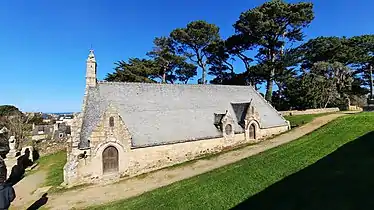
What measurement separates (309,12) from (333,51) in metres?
A: 9.78

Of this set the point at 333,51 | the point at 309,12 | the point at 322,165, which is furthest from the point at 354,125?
the point at 333,51

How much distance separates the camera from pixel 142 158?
2072 cm

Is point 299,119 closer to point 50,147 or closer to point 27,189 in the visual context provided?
point 27,189

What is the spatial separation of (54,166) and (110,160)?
35.6 ft

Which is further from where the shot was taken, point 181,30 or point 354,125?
point 181,30

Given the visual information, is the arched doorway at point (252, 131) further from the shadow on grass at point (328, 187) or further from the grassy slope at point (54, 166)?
the grassy slope at point (54, 166)

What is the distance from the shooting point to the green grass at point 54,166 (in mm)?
21234

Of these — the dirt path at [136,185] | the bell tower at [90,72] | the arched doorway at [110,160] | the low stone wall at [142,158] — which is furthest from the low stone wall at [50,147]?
the dirt path at [136,185]

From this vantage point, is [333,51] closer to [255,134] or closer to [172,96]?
[255,134]

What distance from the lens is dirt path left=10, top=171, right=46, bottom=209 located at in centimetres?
1698

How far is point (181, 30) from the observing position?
45.8m

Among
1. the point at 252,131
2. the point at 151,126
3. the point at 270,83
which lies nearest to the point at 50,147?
the point at 151,126

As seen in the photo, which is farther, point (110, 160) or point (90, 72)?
point (90, 72)

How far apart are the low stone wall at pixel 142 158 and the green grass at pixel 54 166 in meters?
2.79
